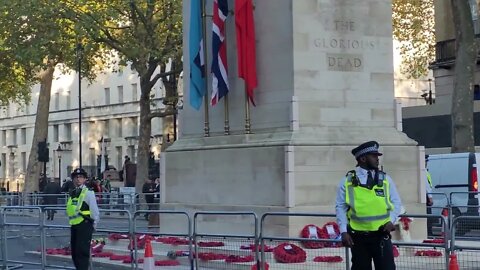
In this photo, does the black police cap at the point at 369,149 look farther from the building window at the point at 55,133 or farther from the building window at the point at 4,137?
the building window at the point at 4,137

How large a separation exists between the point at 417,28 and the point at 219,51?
32.4 m

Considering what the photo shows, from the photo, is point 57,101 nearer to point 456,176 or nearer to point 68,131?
point 68,131

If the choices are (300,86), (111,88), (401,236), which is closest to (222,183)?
(300,86)

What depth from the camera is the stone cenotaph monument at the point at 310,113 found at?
54.3 ft

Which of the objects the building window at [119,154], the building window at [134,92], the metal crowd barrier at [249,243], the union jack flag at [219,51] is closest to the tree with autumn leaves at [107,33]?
the metal crowd barrier at [249,243]

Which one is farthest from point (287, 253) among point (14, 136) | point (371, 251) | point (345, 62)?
point (14, 136)

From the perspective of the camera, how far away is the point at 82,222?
548 inches

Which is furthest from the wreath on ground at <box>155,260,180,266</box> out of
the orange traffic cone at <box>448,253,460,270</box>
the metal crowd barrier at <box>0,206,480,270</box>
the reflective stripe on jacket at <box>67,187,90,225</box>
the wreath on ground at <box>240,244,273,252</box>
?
the orange traffic cone at <box>448,253,460,270</box>

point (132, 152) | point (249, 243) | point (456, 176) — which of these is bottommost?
point (249, 243)

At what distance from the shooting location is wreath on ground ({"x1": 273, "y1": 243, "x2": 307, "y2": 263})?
13109 millimetres

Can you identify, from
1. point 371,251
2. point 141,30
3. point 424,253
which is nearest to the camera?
point 371,251

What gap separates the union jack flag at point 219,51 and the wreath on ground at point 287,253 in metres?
5.43

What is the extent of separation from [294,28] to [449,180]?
28.7 ft

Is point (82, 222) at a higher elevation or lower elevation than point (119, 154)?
lower
